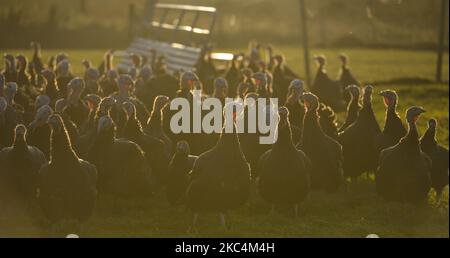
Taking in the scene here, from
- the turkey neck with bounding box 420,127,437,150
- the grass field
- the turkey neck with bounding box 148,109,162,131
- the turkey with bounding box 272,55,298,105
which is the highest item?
the turkey with bounding box 272,55,298,105

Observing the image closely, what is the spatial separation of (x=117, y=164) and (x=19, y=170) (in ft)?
4.28

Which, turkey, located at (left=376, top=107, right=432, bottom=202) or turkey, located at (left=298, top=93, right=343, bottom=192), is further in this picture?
turkey, located at (left=298, top=93, right=343, bottom=192)

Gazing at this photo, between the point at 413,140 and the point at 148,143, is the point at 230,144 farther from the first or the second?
the point at 413,140

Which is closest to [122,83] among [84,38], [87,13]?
[84,38]

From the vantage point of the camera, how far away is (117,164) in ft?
38.4

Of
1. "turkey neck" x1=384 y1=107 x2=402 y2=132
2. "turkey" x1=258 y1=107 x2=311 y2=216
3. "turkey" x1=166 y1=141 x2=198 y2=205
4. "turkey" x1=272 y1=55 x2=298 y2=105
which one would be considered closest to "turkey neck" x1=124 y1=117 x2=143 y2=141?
"turkey" x1=166 y1=141 x2=198 y2=205

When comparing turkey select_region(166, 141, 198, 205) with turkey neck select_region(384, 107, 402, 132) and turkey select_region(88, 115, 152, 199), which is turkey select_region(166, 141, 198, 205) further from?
turkey neck select_region(384, 107, 402, 132)

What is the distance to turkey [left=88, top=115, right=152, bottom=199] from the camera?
11680 mm

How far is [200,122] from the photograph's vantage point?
1366cm

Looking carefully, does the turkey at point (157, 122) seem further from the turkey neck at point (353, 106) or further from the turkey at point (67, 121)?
the turkey neck at point (353, 106)

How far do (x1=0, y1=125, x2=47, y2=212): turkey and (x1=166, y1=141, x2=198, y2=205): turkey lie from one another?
178 cm

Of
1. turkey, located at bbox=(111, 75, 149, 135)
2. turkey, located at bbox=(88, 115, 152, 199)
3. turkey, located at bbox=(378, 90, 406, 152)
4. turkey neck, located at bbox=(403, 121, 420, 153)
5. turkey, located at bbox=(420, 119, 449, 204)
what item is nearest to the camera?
turkey, located at bbox=(88, 115, 152, 199)

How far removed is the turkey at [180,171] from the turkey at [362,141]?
308 cm
